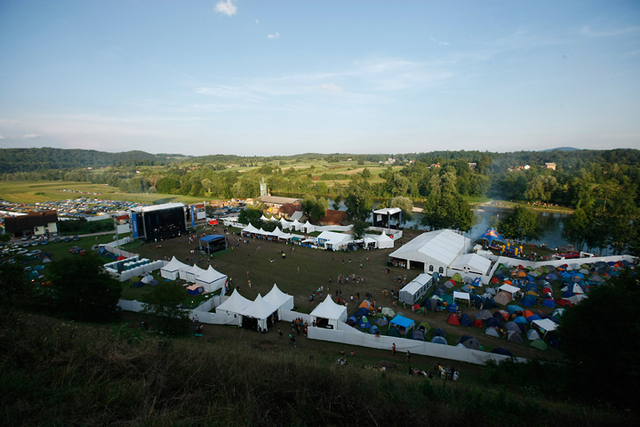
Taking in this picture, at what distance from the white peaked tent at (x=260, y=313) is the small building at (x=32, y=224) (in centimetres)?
3180

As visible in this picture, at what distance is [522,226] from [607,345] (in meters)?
22.6

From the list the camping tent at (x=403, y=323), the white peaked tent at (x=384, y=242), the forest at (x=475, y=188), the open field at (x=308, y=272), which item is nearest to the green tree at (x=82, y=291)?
the open field at (x=308, y=272)

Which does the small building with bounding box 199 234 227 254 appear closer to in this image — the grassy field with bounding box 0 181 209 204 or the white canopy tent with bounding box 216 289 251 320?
the white canopy tent with bounding box 216 289 251 320

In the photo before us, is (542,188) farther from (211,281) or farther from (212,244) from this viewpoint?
(211,281)

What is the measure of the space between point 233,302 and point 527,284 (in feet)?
53.4

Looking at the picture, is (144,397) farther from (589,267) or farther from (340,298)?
(589,267)

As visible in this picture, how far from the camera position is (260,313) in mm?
13188

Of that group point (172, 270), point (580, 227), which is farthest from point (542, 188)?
point (172, 270)

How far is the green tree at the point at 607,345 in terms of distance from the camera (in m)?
7.27

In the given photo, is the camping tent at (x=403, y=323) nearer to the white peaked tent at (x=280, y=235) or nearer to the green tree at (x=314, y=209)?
the white peaked tent at (x=280, y=235)

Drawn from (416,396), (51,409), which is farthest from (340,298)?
(51,409)

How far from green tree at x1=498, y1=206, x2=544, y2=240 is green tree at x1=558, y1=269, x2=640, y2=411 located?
2054 cm

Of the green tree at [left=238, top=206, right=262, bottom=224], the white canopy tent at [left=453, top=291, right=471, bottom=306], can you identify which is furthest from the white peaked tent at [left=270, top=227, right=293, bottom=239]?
the white canopy tent at [left=453, top=291, right=471, bottom=306]

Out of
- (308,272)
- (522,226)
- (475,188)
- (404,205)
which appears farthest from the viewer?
(475,188)
